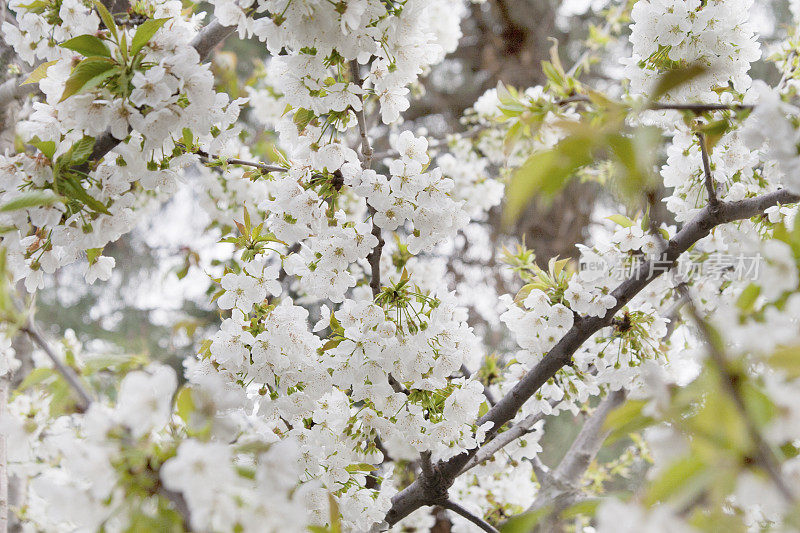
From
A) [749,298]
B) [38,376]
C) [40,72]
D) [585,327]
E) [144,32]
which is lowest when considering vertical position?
[38,376]

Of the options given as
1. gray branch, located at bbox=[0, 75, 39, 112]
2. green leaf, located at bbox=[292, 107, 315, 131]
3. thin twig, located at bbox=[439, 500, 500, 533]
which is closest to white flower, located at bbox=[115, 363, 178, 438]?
green leaf, located at bbox=[292, 107, 315, 131]

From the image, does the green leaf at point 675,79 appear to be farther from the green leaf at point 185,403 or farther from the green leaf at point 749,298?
the green leaf at point 185,403

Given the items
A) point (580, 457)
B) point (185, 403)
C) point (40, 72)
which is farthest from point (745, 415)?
point (580, 457)

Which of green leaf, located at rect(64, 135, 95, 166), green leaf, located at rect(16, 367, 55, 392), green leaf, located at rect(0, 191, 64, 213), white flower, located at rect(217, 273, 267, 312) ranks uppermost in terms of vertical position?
white flower, located at rect(217, 273, 267, 312)

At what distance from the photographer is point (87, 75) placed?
0.83 metres

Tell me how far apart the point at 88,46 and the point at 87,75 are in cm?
4

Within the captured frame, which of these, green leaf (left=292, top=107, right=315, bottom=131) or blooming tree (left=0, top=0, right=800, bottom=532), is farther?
green leaf (left=292, top=107, right=315, bottom=131)

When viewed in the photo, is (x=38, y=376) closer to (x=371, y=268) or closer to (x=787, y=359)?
(x=371, y=268)

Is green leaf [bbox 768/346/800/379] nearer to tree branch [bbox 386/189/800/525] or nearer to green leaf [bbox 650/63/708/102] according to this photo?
green leaf [bbox 650/63/708/102]

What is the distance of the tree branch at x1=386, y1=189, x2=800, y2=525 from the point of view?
104cm

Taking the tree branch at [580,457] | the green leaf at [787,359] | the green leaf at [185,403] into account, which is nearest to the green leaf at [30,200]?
the green leaf at [185,403]

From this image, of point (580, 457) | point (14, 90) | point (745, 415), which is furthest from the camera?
point (580, 457)

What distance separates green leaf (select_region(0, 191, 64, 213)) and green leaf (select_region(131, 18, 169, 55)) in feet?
0.74

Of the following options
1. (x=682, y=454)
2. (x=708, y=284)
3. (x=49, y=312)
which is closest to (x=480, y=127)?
(x=708, y=284)
